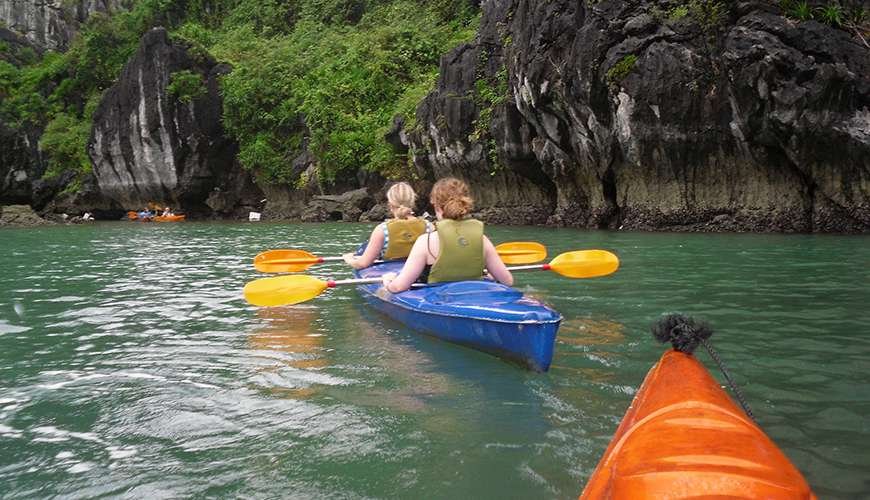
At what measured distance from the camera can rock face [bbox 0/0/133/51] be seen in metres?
41.8

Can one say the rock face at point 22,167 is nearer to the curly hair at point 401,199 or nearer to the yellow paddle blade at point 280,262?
the yellow paddle blade at point 280,262

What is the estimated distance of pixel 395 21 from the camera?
30.6 m

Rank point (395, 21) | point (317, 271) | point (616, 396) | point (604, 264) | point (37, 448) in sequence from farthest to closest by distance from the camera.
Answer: point (395, 21) < point (317, 271) < point (604, 264) < point (616, 396) < point (37, 448)

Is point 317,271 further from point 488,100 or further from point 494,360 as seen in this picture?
point 488,100

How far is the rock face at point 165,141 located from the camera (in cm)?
3061

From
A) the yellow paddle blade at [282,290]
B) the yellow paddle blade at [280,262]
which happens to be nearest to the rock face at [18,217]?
the yellow paddle blade at [280,262]

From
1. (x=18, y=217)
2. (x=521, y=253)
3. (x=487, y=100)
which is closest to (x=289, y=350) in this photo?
(x=521, y=253)

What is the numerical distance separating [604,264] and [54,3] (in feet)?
158

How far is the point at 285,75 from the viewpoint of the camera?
3159 cm

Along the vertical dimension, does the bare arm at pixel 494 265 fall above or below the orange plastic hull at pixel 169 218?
above

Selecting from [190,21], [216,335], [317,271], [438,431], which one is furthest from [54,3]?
[438,431]

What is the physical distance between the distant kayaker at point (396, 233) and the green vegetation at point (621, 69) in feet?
31.5

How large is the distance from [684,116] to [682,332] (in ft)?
41.6

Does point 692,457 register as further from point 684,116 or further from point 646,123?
point 646,123
